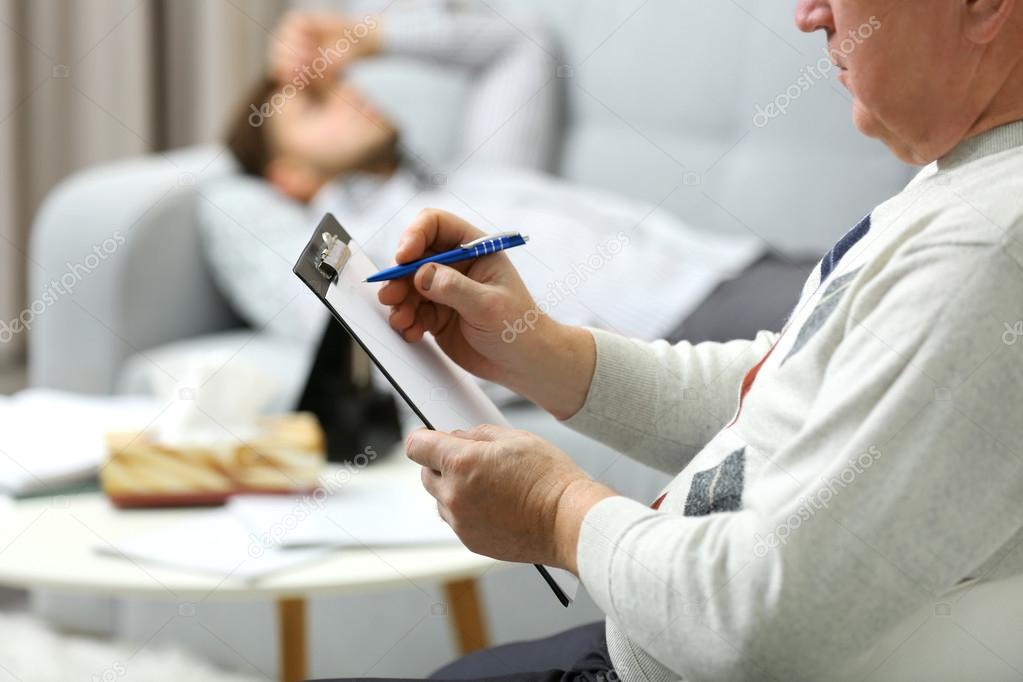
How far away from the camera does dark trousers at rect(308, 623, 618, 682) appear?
80cm

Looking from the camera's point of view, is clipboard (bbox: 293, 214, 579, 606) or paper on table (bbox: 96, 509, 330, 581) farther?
paper on table (bbox: 96, 509, 330, 581)

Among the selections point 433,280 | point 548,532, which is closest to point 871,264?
point 548,532

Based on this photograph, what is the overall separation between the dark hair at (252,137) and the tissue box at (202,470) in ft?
3.15

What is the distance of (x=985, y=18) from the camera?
64 cm

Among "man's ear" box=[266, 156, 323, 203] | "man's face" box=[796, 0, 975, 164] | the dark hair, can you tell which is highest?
"man's face" box=[796, 0, 975, 164]

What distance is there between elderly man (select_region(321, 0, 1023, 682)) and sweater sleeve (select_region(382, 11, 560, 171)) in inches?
62.5

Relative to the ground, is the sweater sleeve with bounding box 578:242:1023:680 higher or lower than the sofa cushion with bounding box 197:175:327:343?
higher

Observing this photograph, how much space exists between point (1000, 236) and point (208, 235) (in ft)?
5.68

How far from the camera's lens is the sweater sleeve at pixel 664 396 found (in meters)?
0.93
